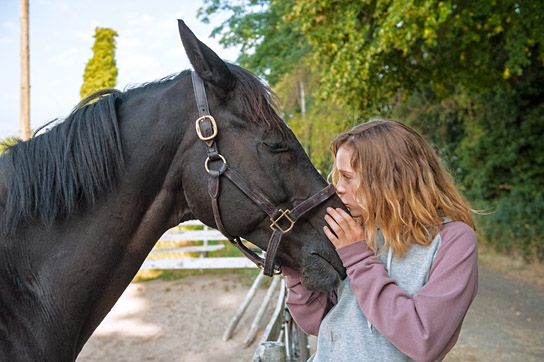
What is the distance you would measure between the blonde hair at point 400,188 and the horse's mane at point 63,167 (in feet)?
3.01

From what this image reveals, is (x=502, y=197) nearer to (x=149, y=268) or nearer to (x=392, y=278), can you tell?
(x=149, y=268)

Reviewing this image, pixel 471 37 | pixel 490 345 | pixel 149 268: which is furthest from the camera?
pixel 149 268

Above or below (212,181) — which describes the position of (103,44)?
above

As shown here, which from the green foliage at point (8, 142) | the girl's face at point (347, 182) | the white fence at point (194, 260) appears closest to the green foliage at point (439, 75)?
the white fence at point (194, 260)

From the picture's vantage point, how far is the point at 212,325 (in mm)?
6805

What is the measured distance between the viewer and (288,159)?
1.65 m

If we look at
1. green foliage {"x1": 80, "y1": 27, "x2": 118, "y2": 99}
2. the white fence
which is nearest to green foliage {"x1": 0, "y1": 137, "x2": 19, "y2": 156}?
the white fence

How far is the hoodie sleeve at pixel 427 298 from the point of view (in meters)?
1.28

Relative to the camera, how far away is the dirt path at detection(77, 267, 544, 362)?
5.71 meters

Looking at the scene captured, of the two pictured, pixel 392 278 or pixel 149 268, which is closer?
pixel 392 278

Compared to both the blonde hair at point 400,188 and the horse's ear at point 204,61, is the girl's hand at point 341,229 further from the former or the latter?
the horse's ear at point 204,61

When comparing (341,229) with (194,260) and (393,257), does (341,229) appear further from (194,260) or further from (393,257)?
(194,260)

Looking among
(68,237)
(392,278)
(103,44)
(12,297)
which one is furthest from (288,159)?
(103,44)

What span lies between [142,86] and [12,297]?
912 millimetres
